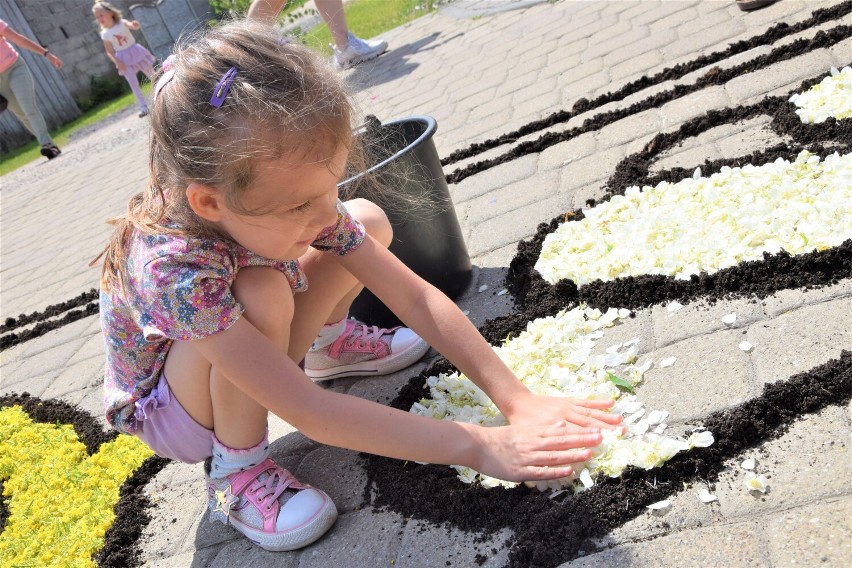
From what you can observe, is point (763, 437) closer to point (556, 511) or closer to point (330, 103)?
point (556, 511)

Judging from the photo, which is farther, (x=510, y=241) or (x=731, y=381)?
(x=510, y=241)

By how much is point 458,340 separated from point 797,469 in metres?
0.83

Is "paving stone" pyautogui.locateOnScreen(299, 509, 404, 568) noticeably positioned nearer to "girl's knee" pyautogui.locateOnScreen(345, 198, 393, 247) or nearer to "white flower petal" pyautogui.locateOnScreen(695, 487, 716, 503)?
"white flower petal" pyautogui.locateOnScreen(695, 487, 716, 503)

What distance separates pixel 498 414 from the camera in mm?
2045

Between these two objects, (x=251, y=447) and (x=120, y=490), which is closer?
(x=251, y=447)

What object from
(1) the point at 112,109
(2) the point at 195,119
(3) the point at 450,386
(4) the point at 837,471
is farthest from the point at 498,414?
(1) the point at 112,109

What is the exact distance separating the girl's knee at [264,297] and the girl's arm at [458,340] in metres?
0.26

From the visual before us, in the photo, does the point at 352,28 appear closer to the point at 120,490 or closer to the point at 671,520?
the point at 120,490

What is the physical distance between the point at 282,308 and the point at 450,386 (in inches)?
23.2

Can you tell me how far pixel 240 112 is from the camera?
158 centimetres

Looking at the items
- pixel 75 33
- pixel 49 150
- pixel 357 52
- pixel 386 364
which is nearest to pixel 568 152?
pixel 386 364

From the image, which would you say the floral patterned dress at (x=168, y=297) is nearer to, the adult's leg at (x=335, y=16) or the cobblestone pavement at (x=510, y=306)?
the cobblestone pavement at (x=510, y=306)

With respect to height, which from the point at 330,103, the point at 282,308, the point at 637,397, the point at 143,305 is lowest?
the point at 637,397

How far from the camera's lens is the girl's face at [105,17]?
32.7 ft
